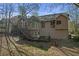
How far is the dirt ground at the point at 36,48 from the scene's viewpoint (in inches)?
316

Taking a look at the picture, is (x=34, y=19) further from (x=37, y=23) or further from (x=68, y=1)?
(x=68, y=1)

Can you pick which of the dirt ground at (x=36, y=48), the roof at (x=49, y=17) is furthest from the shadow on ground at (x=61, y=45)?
the roof at (x=49, y=17)

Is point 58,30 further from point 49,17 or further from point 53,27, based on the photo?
point 49,17

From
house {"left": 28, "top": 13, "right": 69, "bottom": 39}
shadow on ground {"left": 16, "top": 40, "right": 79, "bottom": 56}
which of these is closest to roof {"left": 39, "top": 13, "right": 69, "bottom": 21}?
house {"left": 28, "top": 13, "right": 69, "bottom": 39}

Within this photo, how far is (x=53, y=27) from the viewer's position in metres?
8.06

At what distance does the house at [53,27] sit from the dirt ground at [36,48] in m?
0.12

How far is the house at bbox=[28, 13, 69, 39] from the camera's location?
8047 mm

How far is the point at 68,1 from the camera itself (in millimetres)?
8039

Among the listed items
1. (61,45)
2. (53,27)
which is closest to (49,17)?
(53,27)

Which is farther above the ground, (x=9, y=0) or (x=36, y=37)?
(x=9, y=0)

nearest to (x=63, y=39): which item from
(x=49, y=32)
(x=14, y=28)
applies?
(x=49, y=32)

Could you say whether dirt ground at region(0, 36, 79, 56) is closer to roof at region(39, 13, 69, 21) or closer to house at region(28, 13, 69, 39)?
house at region(28, 13, 69, 39)

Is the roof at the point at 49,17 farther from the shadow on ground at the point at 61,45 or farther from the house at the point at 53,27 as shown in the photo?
the shadow on ground at the point at 61,45

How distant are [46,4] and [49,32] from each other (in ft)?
1.42
